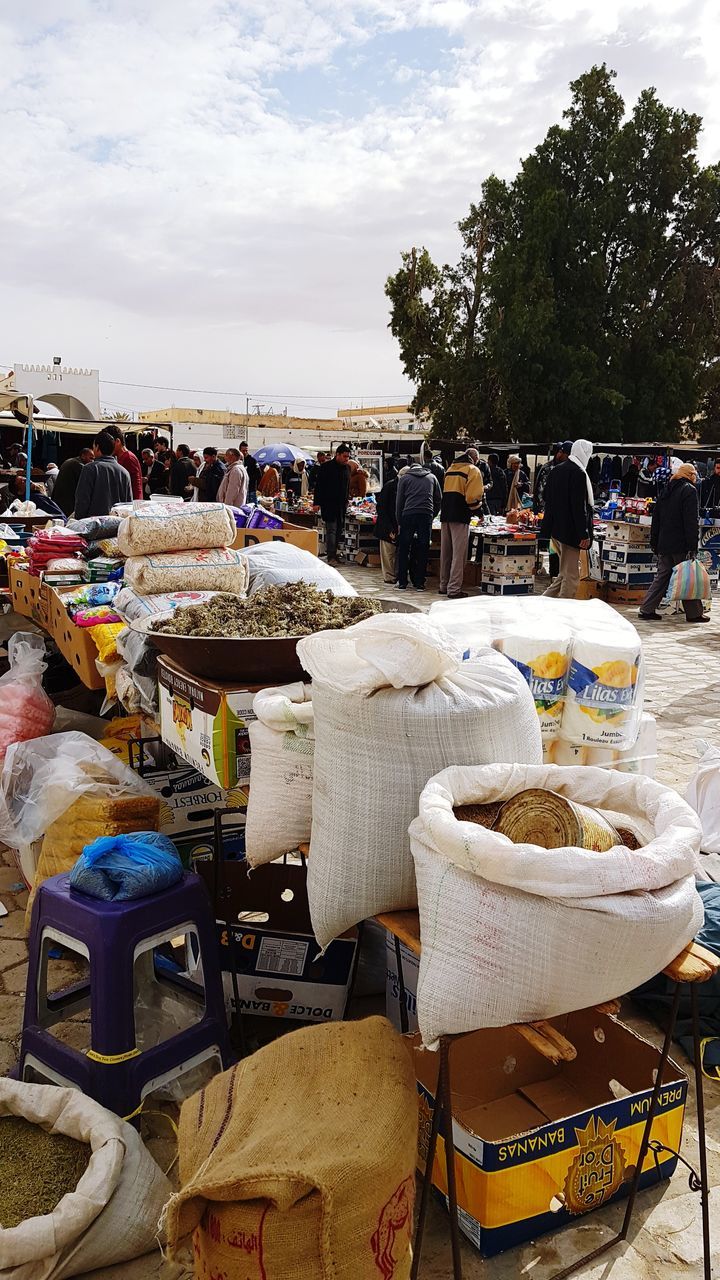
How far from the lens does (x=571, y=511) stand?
10422mm

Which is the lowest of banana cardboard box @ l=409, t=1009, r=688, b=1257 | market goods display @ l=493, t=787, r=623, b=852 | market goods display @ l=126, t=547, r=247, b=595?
banana cardboard box @ l=409, t=1009, r=688, b=1257

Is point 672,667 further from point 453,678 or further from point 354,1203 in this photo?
point 354,1203

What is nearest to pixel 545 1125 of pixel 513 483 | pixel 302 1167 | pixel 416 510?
pixel 302 1167

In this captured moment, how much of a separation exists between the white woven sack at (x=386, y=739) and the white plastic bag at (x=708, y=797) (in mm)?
1838

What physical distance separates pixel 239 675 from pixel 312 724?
0.54 meters

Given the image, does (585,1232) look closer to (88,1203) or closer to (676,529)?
(88,1203)

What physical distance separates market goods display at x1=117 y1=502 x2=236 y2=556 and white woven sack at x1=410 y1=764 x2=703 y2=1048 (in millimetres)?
2786

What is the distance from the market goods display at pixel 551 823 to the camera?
1.86 metres

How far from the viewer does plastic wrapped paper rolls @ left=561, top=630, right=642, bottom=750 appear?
296cm

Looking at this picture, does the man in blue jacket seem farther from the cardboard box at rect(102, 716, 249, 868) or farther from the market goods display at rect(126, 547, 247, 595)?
the cardboard box at rect(102, 716, 249, 868)

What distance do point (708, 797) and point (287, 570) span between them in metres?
2.13

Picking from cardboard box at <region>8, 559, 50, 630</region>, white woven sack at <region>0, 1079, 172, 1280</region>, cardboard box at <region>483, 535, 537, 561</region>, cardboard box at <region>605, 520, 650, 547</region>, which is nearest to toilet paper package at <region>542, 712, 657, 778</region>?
white woven sack at <region>0, 1079, 172, 1280</region>

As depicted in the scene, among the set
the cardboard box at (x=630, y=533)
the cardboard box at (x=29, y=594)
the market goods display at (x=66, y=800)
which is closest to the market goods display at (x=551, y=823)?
the market goods display at (x=66, y=800)

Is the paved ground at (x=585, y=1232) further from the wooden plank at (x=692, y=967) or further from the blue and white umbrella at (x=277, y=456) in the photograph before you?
the blue and white umbrella at (x=277, y=456)
